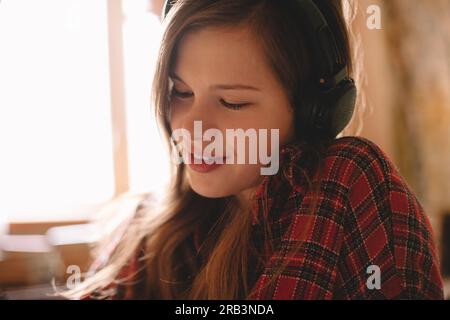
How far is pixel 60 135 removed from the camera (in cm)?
125

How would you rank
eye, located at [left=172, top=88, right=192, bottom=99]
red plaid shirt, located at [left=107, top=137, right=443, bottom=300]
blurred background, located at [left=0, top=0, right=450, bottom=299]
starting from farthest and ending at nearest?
blurred background, located at [left=0, top=0, right=450, bottom=299] < eye, located at [left=172, top=88, right=192, bottom=99] < red plaid shirt, located at [left=107, top=137, right=443, bottom=300]

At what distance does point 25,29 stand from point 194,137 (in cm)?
71

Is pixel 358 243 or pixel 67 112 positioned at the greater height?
pixel 67 112

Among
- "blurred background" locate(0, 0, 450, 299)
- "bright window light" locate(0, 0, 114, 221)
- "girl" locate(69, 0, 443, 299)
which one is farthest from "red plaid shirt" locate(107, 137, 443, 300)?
"bright window light" locate(0, 0, 114, 221)

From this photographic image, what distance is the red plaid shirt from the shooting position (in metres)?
0.47

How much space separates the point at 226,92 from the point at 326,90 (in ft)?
0.38

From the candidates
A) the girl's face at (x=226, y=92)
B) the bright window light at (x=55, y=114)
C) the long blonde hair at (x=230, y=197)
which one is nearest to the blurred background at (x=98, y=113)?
the bright window light at (x=55, y=114)

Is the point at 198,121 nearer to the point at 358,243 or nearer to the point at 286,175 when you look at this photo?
the point at 286,175

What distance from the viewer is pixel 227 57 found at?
530 millimetres

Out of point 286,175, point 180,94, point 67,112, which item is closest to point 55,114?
point 67,112

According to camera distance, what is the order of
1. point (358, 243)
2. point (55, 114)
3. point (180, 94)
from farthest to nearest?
1. point (55, 114)
2. point (180, 94)
3. point (358, 243)

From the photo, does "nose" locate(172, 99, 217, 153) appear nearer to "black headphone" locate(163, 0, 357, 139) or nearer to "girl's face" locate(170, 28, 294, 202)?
"girl's face" locate(170, 28, 294, 202)
